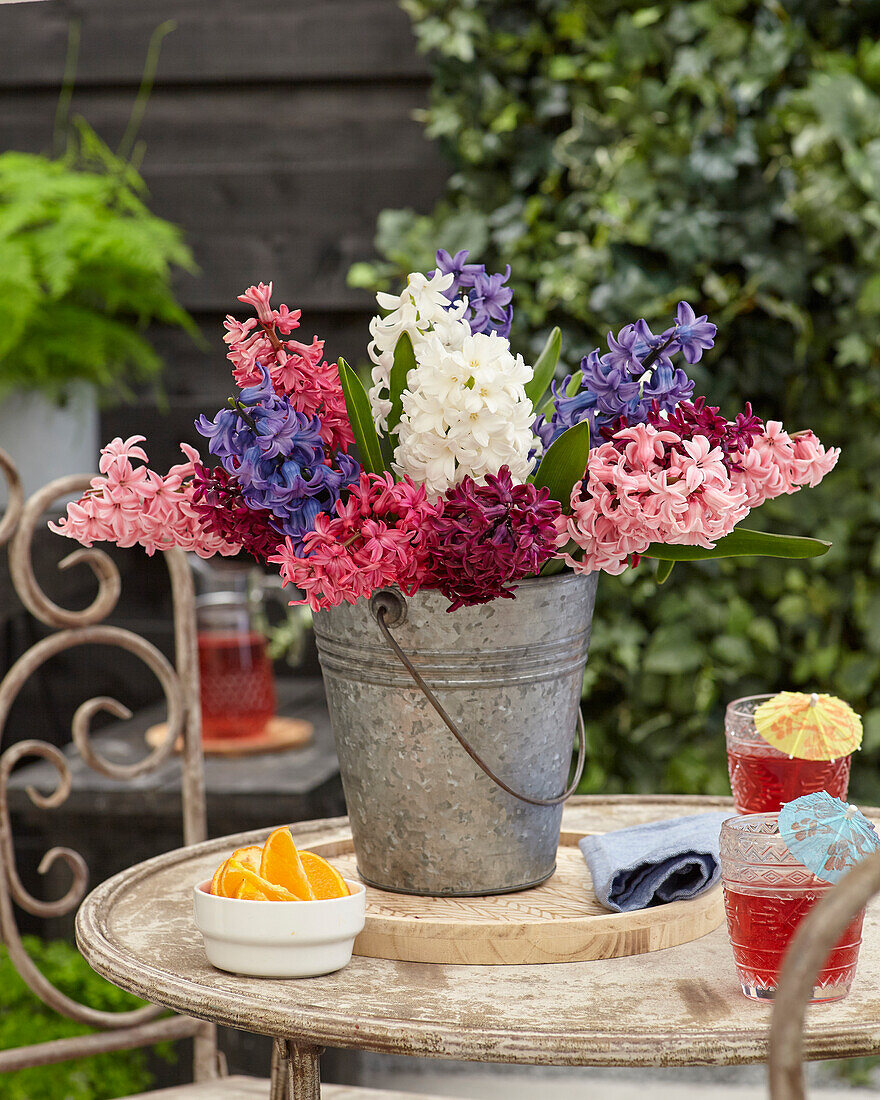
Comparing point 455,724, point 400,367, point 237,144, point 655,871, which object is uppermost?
point 237,144

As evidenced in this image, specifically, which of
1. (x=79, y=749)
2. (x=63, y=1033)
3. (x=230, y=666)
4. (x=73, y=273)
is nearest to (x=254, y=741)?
(x=230, y=666)

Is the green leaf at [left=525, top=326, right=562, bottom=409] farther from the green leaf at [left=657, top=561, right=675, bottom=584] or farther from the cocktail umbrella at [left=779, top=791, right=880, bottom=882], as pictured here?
the cocktail umbrella at [left=779, top=791, right=880, bottom=882]

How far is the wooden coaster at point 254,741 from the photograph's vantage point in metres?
1.72

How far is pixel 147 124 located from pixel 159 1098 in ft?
5.11

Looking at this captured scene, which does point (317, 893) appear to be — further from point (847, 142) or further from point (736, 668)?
point (847, 142)

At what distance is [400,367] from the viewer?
30.0 inches

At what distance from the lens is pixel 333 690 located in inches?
31.9

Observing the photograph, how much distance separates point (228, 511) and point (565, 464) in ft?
0.67

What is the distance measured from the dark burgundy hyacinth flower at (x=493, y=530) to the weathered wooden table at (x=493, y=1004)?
0.23m

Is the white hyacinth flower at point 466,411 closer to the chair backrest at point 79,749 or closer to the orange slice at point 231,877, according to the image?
the orange slice at point 231,877

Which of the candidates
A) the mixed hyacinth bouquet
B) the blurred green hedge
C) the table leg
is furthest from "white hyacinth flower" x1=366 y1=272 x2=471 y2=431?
the blurred green hedge

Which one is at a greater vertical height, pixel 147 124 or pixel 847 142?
pixel 147 124

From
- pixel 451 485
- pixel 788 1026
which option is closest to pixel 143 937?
pixel 451 485

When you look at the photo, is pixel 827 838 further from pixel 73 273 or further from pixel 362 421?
pixel 73 273
